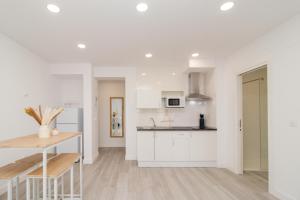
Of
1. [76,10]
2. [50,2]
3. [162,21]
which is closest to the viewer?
[50,2]

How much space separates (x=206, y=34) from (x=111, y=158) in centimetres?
403

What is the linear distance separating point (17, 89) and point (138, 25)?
259cm

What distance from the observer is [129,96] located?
4.79m

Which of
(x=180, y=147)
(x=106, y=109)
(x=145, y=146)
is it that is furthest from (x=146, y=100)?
(x=106, y=109)

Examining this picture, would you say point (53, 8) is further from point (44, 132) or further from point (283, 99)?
point (283, 99)

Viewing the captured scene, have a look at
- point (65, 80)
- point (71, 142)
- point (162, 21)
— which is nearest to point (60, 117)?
point (71, 142)

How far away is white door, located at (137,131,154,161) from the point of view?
13.7 ft

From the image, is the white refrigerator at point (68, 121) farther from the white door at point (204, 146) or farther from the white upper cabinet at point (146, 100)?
the white door at point (204, 146)

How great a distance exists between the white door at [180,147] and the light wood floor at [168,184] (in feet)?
0.93

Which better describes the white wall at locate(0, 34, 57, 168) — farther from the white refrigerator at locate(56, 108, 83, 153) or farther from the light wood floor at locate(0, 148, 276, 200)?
the light wood floor at locate(0, 148, 276, 200)

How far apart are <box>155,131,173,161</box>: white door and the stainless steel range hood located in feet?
3.98

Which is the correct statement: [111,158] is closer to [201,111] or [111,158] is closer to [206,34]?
[201,111]

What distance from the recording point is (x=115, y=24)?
8.01 feet

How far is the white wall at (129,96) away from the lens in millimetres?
4730
